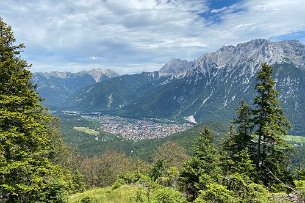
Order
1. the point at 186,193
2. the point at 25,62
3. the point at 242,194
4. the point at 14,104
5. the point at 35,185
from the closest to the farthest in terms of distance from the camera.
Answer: the point at 242,194 → the point at 35,185 → the point at 14,104 → the point at 25,62 → the point at 186,193

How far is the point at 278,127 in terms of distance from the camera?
1315 inches

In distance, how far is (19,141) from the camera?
21.2m

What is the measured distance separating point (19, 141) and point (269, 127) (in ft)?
82.2

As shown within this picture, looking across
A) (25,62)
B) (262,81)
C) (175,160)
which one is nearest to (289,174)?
(262,81)

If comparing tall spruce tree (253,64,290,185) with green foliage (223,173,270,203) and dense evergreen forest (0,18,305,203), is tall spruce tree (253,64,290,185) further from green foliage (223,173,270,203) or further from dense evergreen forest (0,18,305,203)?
green foliage (223,173,270,203)

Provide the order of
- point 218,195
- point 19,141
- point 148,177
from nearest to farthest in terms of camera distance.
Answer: point 218,195
point 19,141
point 148,177

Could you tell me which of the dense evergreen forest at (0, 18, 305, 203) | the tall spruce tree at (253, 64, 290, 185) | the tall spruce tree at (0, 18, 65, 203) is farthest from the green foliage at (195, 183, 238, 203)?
the tall spruce tree at (253, 64, 290, 185)

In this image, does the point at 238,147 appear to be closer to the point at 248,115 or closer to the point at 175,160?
the point at 248,115

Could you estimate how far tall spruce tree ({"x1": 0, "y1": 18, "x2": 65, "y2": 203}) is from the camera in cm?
1995

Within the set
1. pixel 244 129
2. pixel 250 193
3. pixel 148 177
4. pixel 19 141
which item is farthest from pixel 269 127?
pixel 19 141

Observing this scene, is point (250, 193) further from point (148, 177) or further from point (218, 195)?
point (148, 177)

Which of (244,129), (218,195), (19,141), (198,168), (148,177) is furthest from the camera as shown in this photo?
(244,129)

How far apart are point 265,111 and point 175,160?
256 feet

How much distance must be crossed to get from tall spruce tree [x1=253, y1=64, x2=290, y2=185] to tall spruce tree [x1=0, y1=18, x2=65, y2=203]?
22461 millimetres
